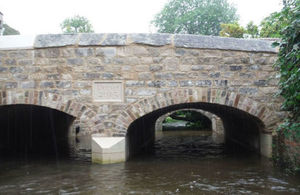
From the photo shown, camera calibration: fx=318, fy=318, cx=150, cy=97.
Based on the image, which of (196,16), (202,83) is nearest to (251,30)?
(196,16)

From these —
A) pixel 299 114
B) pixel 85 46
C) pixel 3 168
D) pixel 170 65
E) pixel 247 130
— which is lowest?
pixel 3 168

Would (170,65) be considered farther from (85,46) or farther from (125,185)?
(125,185)

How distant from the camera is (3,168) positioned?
644cm

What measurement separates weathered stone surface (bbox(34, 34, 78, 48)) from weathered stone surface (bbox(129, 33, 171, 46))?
1163 millimetres

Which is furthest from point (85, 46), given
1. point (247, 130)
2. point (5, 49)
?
point (247, 130)

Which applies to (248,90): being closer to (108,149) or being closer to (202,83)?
(202,83)

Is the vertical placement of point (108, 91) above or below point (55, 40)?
below

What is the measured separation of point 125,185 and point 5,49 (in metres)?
3.64

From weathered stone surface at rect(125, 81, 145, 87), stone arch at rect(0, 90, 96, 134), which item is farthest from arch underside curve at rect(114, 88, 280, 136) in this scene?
stone arch at rect(0, 90, 96, 134)

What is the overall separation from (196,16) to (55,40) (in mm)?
21743

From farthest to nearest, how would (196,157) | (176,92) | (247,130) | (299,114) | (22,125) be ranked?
(22,125), (247,130), (196,157), (176,92), (299,114)

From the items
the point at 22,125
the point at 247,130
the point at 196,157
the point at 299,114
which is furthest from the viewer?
the point at 22,125

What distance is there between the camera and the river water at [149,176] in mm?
4531

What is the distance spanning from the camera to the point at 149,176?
539 cm
